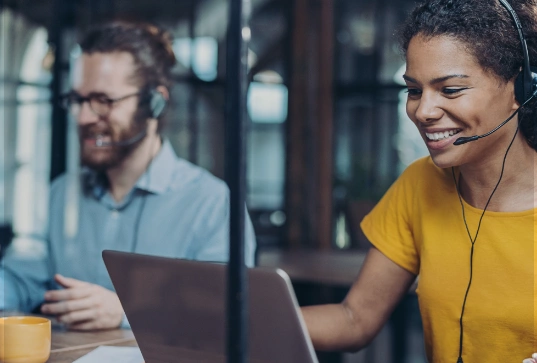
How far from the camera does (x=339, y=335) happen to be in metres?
1.46

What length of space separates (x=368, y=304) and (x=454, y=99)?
1.58ft

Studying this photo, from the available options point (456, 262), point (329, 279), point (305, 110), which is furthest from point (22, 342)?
point (305, 110)

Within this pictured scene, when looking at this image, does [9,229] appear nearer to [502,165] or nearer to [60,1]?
[60,1]

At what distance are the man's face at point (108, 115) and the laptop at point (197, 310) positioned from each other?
2.85ft

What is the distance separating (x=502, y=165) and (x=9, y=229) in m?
3.81

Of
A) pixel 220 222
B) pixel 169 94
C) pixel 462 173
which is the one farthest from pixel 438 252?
pixel 169 94

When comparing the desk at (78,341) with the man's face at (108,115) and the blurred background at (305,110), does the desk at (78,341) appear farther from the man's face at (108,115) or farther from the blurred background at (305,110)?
the blurred background at (305,110)

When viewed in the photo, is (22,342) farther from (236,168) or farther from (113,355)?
(236,168)

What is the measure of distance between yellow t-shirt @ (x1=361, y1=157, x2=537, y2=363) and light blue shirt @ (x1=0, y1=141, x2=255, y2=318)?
48 cm

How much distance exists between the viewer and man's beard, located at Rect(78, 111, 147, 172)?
196 cm

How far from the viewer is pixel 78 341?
1416mm

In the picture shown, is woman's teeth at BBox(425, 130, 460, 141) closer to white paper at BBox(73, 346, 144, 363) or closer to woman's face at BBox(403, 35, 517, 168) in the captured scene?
woman's face at BBox(403, 35, 517, 168)

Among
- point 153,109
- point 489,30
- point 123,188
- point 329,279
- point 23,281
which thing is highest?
point 489,30

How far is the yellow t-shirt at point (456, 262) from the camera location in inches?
51.4
